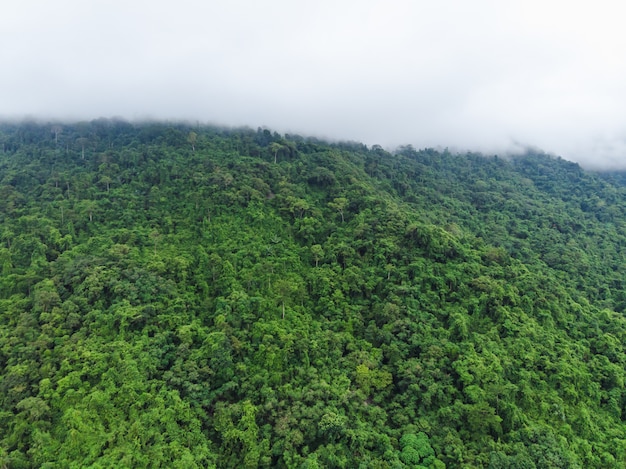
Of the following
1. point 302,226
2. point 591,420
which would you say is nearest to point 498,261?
point 591,420

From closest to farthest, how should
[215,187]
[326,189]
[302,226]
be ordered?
[302,226] → [215,187] → [326,189]

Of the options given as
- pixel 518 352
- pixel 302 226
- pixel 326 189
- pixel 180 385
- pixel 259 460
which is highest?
pixel 326 189

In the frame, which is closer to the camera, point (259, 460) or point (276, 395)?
point (259, 460)

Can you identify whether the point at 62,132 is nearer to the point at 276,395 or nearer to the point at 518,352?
the point at 276,395

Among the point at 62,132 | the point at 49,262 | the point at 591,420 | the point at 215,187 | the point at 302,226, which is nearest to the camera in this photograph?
the point at 591,420

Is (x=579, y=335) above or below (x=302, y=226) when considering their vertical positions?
below

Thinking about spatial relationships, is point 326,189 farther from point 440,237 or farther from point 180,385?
point 180,385
